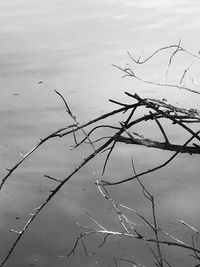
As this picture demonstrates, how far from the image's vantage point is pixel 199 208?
2.87 m

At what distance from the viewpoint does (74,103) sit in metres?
4.26

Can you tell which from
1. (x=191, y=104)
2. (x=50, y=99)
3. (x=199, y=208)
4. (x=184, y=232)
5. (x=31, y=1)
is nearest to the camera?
(x=184, y=232)

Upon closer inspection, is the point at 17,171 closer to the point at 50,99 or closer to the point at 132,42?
the point at 50,99

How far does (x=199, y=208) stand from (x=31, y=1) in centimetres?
518

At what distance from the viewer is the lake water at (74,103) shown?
2.74 m

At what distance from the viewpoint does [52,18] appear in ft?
21.5

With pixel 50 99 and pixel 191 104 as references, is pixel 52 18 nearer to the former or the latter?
pixel 50 99

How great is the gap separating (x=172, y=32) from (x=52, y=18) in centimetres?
164

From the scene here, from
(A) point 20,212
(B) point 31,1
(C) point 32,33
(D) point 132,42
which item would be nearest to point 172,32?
(D) point 132,42

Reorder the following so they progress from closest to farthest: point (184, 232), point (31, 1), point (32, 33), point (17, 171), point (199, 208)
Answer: point (184, 232) < point (199, 208) < point (17, 171) < point (32, 33) < point (31, 1)

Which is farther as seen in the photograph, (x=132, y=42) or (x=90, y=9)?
(x=90, y=9)

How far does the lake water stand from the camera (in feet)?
8.98

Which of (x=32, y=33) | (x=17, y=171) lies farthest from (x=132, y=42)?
(x=17, y=171)

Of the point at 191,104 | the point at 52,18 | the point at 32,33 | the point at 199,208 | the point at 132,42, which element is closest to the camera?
the point at 199,208
